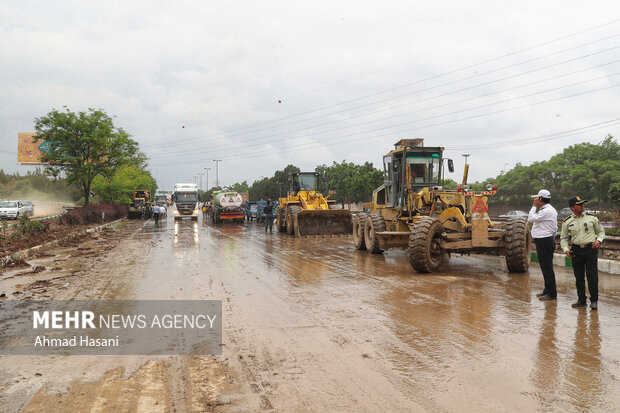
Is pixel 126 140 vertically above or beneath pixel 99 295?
above

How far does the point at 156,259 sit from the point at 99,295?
514 cm

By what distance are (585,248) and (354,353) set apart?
430cm

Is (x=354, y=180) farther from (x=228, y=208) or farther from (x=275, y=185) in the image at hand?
(x=275, y=185)

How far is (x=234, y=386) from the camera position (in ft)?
13.6

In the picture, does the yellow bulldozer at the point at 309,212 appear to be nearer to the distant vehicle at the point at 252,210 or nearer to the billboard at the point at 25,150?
the distant vehicle at the point at 252,210


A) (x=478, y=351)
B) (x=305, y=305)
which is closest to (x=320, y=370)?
(x=478, y=351)

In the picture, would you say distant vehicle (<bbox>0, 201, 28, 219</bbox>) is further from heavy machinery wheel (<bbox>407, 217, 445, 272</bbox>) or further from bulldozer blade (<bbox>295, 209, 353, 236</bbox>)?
heavy machinery wheel (<bbox>407, 217, 445, 272</bbox>)

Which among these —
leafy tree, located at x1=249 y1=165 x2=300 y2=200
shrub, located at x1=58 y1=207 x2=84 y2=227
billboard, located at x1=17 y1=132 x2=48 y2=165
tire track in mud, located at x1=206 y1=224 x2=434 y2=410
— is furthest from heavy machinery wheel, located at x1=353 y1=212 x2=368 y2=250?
leafy tree, located at x1=249 y1=165 x2=300 y2=200

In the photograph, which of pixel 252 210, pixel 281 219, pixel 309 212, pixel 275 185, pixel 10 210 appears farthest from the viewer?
pixel 275 185

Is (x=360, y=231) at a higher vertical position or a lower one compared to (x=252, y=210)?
lower

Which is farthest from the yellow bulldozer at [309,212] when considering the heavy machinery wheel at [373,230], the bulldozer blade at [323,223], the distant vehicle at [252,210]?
the distant vehicle at [252,210]

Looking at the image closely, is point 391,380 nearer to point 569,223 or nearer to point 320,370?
point 320,370

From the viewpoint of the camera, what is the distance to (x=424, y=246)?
10.1 meters

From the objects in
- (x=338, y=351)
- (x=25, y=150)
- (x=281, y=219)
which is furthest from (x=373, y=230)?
(x=25, y=150)
